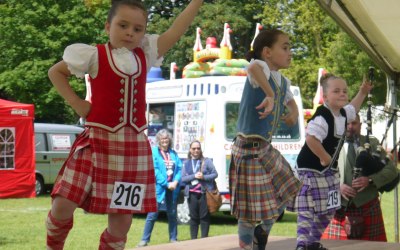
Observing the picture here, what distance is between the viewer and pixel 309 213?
4844 mm

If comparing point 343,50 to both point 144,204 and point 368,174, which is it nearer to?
point 368,174

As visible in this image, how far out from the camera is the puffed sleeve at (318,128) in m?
4.69

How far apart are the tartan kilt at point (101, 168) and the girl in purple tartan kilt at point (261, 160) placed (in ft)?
3.36

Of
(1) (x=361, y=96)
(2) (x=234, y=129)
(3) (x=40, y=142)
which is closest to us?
(1) (x=361, y=96)

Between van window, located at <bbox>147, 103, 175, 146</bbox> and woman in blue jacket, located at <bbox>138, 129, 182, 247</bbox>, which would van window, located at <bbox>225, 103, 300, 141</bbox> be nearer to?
van window, located at <bbox>147, 103, 175, 146</bbox>

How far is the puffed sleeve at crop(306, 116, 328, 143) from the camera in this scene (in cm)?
469

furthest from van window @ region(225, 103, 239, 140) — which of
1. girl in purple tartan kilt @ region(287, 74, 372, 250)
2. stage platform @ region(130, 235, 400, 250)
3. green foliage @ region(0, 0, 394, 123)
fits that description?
green foliage @ region(0, 0, 394, 123)

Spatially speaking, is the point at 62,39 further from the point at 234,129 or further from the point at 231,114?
the point at 234,129

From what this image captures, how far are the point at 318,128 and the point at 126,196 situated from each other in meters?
1.74

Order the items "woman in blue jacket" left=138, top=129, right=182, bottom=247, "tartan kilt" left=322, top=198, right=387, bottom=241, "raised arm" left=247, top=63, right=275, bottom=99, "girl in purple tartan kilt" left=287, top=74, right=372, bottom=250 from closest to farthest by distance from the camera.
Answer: "raised arm" left=247, top=63, right=275, bottom=99, "girl in purple tartan kilt" left=287, top=74, right=372, bottom=250, "tartan kilt" left=322, top=198, right=387, bottom=241, "woman in blue jacket" left=138, top=129, right=182, bottom=247

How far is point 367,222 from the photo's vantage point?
6352 mm

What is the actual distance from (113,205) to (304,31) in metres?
26.7

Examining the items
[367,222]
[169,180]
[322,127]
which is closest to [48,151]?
[169,180]

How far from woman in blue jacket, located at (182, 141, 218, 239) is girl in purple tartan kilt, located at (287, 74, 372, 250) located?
5.42 meters
